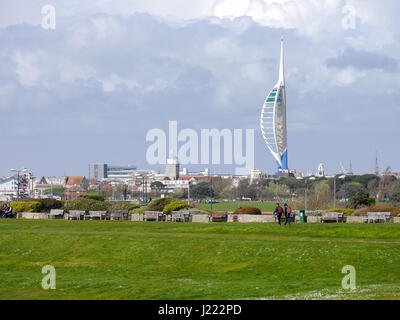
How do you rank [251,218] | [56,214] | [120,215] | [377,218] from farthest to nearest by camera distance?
1. [56,214]
2. [120,215]
3. [251,218]
4. [377,218]

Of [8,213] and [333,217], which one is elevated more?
[8,213]

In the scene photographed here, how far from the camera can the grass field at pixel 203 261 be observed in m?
21.8

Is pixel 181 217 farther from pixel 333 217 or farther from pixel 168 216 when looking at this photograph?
pixel 333 217

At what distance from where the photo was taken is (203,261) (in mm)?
28547

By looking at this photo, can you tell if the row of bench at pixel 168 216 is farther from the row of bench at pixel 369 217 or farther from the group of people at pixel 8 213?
the group of people at pixel 8 213

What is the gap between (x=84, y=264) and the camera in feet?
96.0

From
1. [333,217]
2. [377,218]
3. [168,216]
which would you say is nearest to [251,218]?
[333,217]

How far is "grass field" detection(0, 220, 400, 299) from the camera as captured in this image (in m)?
21.8

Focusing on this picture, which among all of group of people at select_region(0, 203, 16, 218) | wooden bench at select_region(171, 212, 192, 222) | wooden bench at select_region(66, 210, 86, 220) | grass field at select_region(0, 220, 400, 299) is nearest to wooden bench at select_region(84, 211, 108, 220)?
wooden bench at select_region(66, 210, 86, 220)

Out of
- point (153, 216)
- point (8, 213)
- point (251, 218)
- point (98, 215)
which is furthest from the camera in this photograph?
point (8, 213)

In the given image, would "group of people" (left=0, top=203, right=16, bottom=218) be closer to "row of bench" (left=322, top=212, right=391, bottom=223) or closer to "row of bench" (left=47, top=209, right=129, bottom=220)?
"row of bench" (left=47, top=209, right=129, bottom=220)

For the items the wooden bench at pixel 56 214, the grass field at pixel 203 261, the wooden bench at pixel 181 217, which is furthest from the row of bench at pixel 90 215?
the grass field at pixel 203 261
